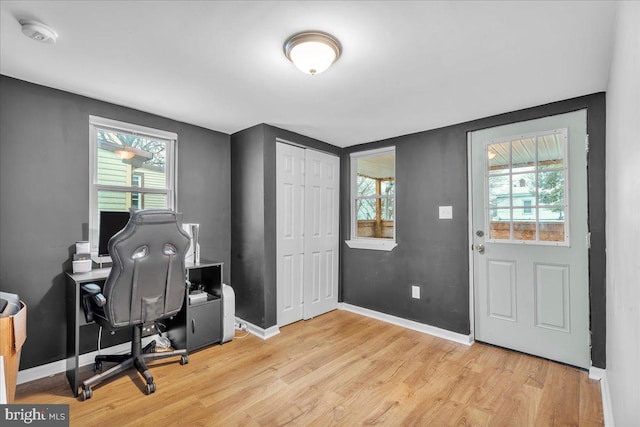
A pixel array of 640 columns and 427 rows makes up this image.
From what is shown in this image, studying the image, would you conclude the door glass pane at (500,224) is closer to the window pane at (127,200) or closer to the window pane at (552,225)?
the window pane at (552,225)

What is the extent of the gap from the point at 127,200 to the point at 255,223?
1.22 m

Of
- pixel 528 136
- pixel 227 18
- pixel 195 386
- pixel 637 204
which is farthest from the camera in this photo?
pixel 528 136

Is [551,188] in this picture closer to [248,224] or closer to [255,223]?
[255,223]

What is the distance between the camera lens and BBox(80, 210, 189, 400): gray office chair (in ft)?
6.88

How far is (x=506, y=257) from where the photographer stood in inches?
113

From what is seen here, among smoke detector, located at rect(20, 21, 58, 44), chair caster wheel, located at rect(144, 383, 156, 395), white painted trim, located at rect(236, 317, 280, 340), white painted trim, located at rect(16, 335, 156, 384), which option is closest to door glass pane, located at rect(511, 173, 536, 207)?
white painted trim, located at rect(236, 317, 280, 340)

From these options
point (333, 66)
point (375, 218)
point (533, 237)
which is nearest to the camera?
point (333, 66)

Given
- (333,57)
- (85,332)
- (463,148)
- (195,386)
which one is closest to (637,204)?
(333,57)

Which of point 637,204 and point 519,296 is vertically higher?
point 637,204

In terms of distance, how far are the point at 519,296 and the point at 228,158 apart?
337 cm

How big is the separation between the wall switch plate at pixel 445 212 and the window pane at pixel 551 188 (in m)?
0.78

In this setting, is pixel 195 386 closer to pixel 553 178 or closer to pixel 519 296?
pixel 519 296

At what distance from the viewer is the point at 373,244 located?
A: 388cm

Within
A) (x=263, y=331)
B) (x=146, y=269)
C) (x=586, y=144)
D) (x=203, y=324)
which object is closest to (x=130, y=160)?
(x=146, y=269)
